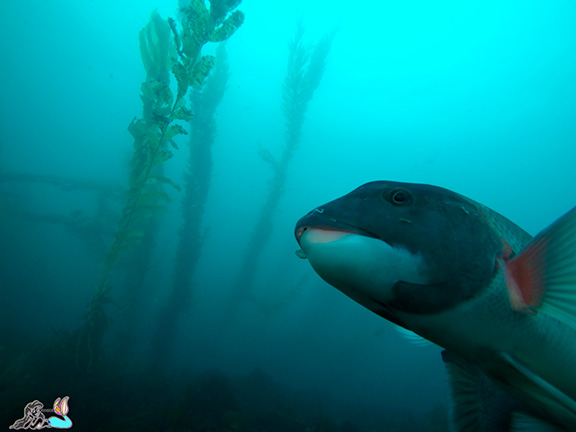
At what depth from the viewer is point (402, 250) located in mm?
802

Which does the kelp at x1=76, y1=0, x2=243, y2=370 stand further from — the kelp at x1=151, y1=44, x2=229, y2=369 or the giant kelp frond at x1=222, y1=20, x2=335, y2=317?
the giant kelp frond at x1=222, y1=20, x2=335, y2=317

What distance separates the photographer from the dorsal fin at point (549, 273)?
717 mm

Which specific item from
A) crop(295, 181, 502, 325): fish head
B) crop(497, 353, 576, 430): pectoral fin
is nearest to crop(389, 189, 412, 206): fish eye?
crop(295, 181, 502, 325): fish head

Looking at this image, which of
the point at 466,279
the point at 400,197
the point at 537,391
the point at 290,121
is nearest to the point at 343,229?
the point at 400,197

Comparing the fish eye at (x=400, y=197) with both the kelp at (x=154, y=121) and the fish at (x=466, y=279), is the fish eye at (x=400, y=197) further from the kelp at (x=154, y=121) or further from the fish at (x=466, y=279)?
the kelp at (x=154, y=121)

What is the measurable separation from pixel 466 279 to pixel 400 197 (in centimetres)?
32

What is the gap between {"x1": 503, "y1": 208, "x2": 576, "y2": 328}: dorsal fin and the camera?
0.72m

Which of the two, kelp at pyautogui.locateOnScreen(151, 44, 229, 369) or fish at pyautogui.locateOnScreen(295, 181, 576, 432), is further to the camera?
kelp at pyautogui.locateOnScreen(151, 44, 229, 369)

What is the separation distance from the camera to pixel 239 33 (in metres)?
56.0

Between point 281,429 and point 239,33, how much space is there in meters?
66.2

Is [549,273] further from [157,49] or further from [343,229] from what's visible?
[157,49]

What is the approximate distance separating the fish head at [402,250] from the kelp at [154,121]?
4.65 meters

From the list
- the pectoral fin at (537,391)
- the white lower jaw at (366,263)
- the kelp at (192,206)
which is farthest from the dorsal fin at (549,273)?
the kelp at (192,206)

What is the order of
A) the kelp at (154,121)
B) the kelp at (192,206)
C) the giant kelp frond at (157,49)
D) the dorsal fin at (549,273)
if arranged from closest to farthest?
the dorsal fin at (549,273)
the kelp at (154,121)
the giant kelp frond at (157,49)
the kelp at (192,206)
